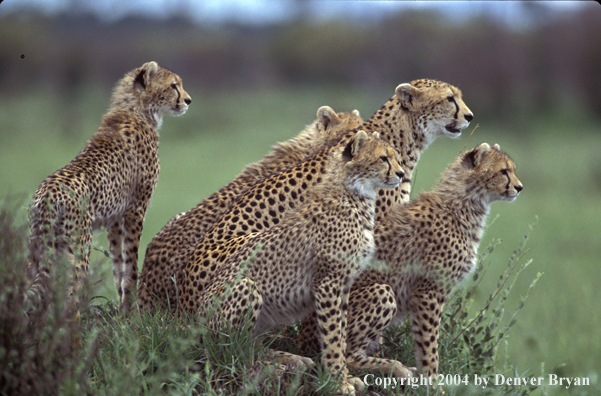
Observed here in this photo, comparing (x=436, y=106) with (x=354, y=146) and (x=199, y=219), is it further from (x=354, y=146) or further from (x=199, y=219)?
(x=199, y=219)

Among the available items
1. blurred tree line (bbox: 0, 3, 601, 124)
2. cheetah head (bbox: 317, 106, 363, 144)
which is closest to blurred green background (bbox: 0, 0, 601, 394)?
blurred tree line (bbox: 0, 3, 601, 124)

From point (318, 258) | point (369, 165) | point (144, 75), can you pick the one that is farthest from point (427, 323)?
point (144, 75)

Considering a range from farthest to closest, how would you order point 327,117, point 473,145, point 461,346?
point 473,145, point 327,117, point 461,346

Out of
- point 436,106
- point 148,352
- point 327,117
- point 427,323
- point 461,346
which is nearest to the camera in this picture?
point 148,352

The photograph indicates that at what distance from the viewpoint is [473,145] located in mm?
16500

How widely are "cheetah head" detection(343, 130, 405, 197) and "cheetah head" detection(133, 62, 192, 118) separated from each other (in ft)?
4.27

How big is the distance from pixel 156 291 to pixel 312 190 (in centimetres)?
95

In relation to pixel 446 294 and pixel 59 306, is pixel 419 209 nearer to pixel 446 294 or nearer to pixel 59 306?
pixel 446 294

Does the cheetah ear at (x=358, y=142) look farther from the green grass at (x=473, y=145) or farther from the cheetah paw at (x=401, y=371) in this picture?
the green grass at (x=473, y=145)

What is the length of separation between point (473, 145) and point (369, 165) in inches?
565

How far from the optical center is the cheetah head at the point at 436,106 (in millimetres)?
3334

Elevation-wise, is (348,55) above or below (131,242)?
above

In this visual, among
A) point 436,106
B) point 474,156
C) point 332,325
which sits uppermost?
point 436,106

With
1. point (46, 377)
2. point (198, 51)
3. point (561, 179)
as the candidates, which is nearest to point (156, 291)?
point (46, 377)
